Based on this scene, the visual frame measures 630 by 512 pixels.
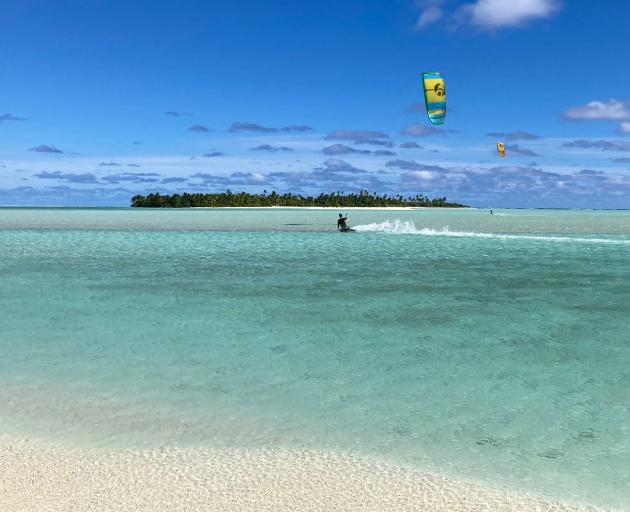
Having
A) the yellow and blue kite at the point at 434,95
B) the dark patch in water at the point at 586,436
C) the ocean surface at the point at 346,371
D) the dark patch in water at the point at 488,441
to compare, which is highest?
the yellow and blue kite at the point at 434,95

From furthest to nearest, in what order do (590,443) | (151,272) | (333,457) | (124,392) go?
(151,272), (124,392), (590,443), (333,457)

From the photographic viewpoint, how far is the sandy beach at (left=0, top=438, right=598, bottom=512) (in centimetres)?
574

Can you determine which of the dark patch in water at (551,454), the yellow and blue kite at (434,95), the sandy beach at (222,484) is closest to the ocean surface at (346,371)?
the dark patch in water at (551,454)

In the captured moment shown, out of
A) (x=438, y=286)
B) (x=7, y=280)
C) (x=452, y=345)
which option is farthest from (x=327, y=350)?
(x=7, y=280)

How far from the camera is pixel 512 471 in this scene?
262 inches

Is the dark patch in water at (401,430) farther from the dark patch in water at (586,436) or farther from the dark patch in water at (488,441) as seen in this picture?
the dark patch in water at (586,436)

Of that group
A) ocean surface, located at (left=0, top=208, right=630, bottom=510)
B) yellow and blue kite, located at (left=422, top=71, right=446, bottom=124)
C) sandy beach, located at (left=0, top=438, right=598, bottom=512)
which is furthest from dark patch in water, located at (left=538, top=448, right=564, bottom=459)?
yellow and blue kite, located at (left=422, top=71, right=446, bottom=124)

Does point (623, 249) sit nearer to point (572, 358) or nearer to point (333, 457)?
point (572, 358)

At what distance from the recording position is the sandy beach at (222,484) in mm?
5742

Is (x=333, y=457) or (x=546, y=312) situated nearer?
(x=333, y=457)

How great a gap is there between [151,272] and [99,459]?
21736mm

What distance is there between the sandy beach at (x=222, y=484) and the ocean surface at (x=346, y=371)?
A: 0.36 m

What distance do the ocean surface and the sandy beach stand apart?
0.36 metres

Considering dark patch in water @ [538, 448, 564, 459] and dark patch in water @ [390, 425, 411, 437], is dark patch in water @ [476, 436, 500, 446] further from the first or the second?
dark patch in water @ [390, 425, 411, 437]
